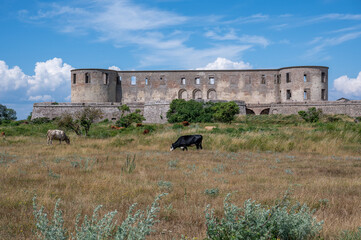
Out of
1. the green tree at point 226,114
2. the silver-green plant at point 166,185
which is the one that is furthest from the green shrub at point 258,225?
the green tree at point 226,114

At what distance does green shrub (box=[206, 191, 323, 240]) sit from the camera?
300 centimetres

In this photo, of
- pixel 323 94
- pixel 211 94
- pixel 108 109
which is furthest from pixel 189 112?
pixel 323 94

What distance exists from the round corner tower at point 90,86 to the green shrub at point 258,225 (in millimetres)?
46238

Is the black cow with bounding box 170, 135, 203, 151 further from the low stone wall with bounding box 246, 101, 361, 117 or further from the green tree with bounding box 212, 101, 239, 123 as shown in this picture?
the low stone wall with bounding box 246, 101, 361, 117

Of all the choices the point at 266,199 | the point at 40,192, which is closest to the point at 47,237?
the point at 40,192

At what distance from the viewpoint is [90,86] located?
47469 mm

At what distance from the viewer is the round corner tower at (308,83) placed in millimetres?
46906

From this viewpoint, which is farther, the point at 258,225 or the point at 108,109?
the point at 108,109

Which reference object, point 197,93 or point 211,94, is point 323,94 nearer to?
point 211,94

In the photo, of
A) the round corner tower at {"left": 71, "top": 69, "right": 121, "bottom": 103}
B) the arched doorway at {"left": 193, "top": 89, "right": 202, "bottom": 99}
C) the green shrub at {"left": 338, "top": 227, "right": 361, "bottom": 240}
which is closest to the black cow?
the green shrub at {"left": 338, "top": 227, "right": 361, "bottom": 240}

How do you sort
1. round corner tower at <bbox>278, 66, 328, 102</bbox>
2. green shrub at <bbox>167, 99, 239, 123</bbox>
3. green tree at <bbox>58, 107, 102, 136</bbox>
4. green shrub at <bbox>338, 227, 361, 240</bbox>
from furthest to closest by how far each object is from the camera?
round corner tower at <bbox>278, 66, 328, 102</bbox>, green shrub at <bbox>167, 99, 239, 123</bbox>, green tree at <bbox>58, 107, 102, 136</bbox>, green shrub at <bbox>338, 227, 361, 240</bbox>

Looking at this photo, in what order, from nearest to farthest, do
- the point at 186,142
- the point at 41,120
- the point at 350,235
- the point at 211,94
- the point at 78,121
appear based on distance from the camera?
the point at 350,235
the point at 186,142
the point at 78,121
the point at 41,120
the point at 211,94

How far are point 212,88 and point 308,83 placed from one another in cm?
1424

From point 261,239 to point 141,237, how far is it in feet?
3.64
